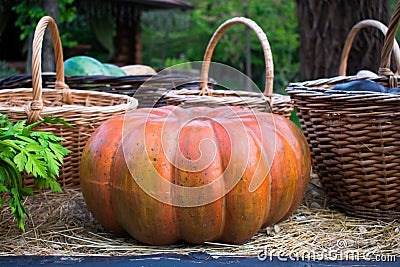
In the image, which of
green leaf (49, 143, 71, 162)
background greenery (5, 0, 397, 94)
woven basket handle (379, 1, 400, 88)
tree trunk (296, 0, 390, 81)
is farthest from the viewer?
background greenery (5, 0, 397, 94)

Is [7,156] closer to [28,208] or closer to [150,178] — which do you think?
[150,178]

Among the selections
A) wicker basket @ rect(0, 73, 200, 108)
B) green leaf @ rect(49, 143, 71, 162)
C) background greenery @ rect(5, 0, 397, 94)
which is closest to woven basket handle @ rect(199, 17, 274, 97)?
wicker basket @ rect(0, 73, 200, 108)

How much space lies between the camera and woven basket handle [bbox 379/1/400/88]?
167 centimetres

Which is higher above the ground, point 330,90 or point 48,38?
point 48,38

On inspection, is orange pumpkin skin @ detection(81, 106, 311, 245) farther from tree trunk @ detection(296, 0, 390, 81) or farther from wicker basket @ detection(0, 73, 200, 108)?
tree trunk @ detection(296, 0, 390, 81)

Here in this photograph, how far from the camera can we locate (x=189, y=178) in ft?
4.25

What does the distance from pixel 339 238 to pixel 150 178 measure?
1.95 ft

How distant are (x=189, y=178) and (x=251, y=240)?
29 cm

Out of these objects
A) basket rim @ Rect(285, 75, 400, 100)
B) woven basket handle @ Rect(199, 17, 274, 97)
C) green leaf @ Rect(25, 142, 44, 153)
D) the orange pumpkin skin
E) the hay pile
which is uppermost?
woven basket handle @ Rect(199, 17, 274, 97)

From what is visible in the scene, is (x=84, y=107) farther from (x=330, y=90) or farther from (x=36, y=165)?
(x=330, y=90)

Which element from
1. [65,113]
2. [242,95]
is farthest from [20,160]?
[242,95]

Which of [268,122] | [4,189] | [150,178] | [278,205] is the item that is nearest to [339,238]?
[278,205]

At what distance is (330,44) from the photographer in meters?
2.90

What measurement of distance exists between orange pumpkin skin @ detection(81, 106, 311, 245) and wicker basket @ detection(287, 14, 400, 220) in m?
0.24
